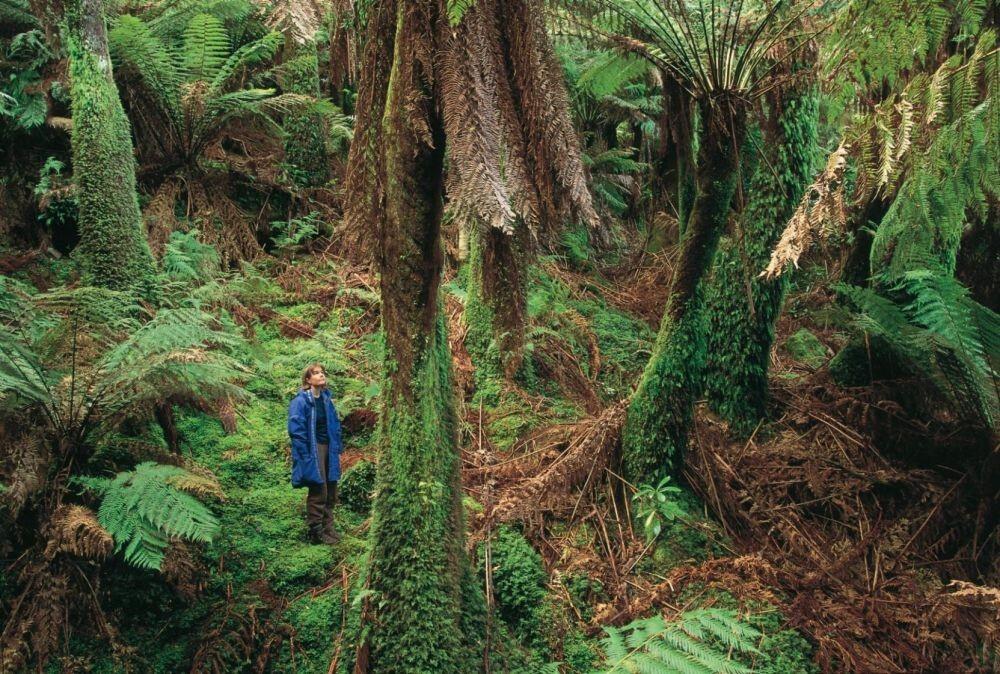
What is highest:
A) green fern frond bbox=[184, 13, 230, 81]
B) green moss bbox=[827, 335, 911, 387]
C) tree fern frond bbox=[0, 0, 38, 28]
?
tree fern frond bbox=[0, 0, 38, 28]

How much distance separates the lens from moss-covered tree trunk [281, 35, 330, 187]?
827cm

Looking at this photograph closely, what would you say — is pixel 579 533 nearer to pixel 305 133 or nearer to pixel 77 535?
pixel 77 535

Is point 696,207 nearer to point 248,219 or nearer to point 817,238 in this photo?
point 817,238

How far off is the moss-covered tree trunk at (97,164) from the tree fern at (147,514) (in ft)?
8.51

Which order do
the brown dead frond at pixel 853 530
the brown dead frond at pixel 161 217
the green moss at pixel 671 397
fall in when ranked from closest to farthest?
the brown dead frond at pixel 853 530 → the green moss at pixel 671 397 → the brown dead frond at pixel 161 217

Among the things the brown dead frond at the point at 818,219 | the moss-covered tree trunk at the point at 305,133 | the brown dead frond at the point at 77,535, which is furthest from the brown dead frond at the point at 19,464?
the moss-covered tree trunk at the point at 305,133

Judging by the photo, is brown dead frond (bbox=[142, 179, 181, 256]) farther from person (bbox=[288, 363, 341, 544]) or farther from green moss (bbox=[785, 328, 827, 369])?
green moss (bbox=[785, 328, 827, 369])

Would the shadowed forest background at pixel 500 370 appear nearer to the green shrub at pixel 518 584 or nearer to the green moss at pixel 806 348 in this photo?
the green shrub at pixel 518 584

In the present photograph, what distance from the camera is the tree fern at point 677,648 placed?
2.69 m

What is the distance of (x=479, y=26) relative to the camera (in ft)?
8.98

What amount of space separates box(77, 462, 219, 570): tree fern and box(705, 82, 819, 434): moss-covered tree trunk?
429 centimetres

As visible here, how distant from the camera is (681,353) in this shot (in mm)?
4680

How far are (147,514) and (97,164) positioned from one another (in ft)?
12.4

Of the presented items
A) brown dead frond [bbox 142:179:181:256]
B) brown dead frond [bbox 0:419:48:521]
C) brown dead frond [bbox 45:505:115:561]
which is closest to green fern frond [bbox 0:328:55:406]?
brown dead frond [bbox 0:419:48:521]
